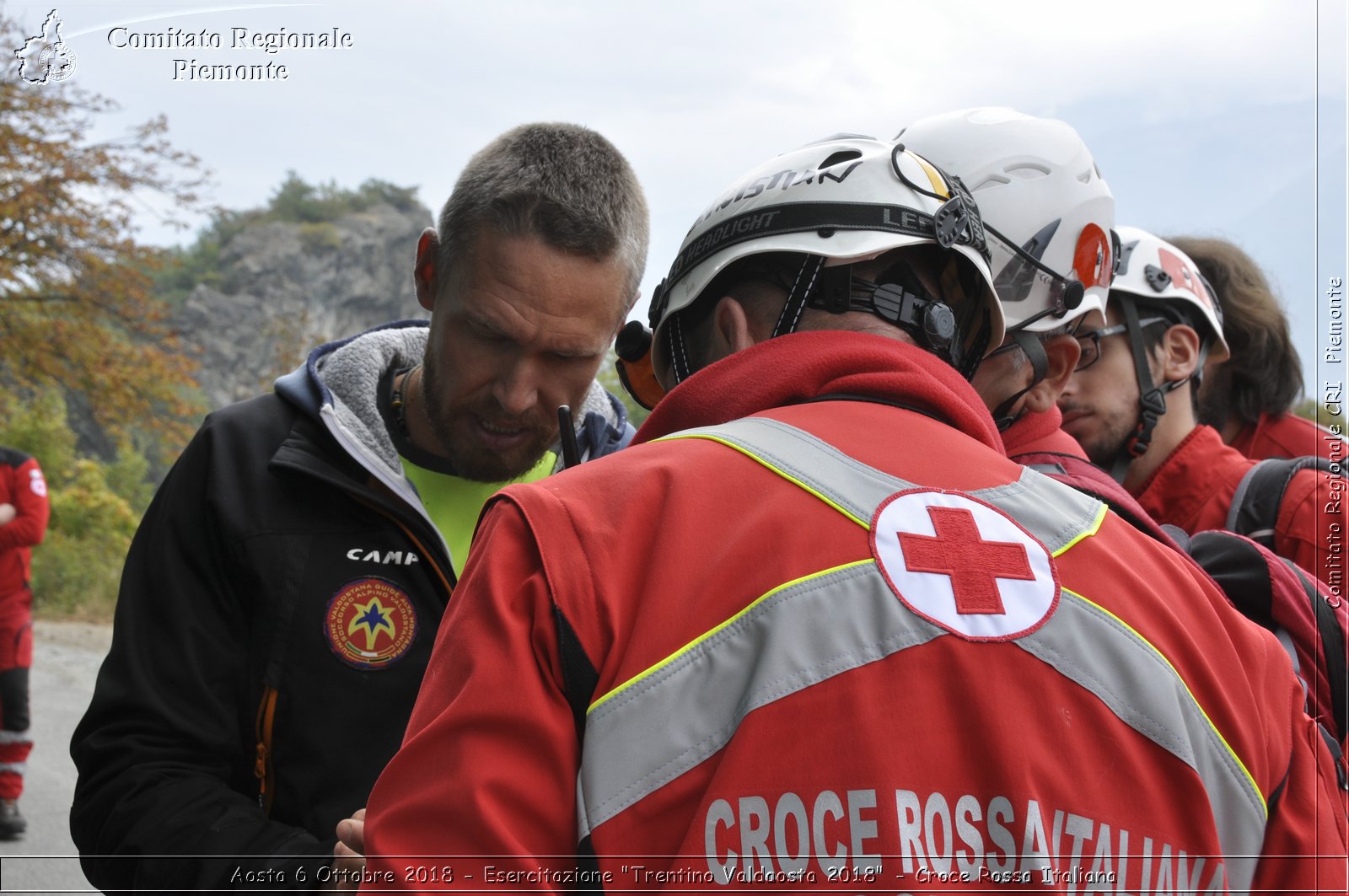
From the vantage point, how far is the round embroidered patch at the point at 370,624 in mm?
2502

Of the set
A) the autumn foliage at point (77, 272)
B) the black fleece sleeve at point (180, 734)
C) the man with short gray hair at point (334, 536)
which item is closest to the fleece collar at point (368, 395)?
the man with short gray hair at point (334, 536)

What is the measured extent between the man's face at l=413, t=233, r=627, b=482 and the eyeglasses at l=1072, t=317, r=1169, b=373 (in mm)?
1772

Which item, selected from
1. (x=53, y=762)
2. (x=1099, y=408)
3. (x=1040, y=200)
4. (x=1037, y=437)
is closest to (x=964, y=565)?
(x=1037, y=437)

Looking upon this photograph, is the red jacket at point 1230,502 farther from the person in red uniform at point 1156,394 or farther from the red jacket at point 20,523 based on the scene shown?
the red jacket at point 20,523

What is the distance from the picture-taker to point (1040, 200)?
3.23m

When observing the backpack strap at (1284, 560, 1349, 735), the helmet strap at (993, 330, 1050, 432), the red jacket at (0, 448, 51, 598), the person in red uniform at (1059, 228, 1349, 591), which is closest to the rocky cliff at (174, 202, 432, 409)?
the red jacket at (0, 448, 51, 598)

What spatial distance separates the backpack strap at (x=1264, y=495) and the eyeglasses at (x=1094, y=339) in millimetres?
646

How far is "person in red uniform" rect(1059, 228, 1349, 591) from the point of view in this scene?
3.68 metres

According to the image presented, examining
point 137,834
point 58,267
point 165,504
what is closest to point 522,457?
point 165,504

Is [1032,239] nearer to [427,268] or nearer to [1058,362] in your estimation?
[1058,362]

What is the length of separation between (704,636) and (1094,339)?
2.94 metres

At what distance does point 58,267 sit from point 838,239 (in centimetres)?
1515

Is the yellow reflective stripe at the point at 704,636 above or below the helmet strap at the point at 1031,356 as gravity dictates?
below

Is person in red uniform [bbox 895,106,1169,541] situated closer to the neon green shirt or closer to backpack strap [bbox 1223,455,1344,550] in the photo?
backpack strap [bbox 1223,455,1344,550]
